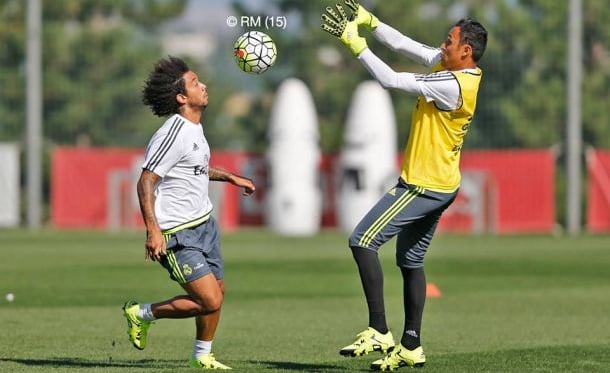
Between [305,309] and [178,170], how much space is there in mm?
6521

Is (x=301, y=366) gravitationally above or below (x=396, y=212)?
below

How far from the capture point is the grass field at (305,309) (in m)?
11.0

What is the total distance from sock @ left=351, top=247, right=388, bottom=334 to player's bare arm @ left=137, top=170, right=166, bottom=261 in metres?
1.46

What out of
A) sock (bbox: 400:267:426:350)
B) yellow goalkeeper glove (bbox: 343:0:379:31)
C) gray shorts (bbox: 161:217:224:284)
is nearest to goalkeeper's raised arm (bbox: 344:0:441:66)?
yellow goalkeeper glove (bbox: 343:0:379:31)

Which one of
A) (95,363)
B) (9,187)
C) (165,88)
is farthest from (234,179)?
(9,187)

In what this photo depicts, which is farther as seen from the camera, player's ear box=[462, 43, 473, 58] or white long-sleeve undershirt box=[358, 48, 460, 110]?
player's ear box=[462, 43, 473, 58]

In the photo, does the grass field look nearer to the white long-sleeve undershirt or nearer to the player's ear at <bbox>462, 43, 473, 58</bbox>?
the white long-sleeve undershirt

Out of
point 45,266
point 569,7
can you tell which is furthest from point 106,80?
point 45,266

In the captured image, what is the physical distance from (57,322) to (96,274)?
7188 mm

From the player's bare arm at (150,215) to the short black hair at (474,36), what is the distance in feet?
8.01

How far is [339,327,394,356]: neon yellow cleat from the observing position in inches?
396

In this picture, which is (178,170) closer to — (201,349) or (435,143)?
(201,349)

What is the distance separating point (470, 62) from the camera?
1021cm

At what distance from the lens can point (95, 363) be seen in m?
10.7
